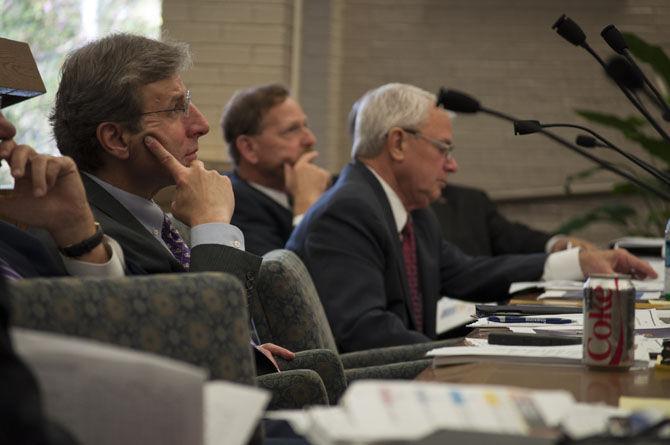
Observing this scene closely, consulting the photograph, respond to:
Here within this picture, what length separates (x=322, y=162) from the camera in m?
6.53

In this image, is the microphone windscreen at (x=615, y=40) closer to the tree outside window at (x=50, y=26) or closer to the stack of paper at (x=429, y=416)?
the stack of paper at (x=429, y=416)

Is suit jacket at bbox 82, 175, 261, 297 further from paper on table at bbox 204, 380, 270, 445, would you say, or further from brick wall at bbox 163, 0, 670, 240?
brick wall at bbox 163, 0, 670, 240

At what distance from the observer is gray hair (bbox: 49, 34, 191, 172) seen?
2332 mm

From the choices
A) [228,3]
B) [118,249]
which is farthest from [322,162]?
[118,249]

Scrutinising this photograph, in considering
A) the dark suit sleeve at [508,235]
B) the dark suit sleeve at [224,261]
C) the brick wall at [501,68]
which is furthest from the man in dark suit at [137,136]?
the brick wall at [501,68]

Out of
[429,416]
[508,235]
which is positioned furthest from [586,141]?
[508,235]

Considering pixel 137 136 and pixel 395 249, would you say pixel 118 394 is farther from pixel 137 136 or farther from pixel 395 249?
pixel 395 249

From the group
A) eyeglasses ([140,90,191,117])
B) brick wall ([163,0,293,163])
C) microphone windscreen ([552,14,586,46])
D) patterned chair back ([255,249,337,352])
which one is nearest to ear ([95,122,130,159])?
eyeglasses ([140,90,191,117])

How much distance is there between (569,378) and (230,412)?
63 cm

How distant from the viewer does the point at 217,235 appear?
227 centimetres

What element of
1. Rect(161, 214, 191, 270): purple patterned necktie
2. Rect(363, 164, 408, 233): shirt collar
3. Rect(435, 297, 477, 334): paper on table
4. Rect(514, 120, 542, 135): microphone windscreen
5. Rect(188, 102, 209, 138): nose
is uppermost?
Rect(514, 120, 542, 135): microphone windscreen

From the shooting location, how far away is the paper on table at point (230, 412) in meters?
1.11

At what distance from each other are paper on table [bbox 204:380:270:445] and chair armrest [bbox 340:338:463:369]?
4.87ft

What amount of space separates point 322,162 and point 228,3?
4.41 ft
